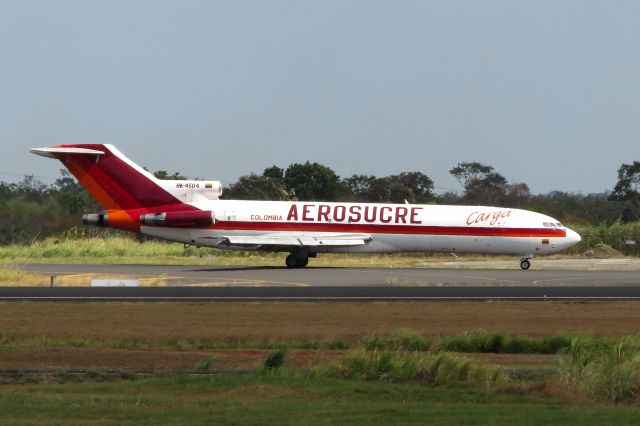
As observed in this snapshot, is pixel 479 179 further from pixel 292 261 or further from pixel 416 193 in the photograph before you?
pixel 292 261

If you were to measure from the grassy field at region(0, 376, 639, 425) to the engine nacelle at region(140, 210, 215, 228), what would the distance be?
34.6 meters

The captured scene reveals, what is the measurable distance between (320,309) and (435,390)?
574 inches

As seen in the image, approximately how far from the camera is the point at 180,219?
5247 cm

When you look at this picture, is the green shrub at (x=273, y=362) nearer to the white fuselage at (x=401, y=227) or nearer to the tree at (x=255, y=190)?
the white fuselage at (x=401, y=227)

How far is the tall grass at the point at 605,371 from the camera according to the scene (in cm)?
1639

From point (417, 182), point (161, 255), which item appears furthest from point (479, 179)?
point (161, 255)

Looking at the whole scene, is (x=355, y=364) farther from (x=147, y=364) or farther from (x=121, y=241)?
(x=121, y=241)

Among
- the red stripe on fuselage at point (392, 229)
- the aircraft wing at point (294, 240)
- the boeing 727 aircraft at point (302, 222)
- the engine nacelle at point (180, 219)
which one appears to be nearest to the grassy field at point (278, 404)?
the aircraft wing at point (294, 240)

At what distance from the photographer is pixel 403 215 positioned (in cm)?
5234

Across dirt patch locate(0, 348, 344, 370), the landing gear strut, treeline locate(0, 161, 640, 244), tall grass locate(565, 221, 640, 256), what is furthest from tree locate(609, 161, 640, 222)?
dirt patch locate(0, 348, 344, 370)

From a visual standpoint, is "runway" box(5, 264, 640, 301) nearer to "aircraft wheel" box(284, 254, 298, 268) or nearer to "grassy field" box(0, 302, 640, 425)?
"aircraft wheel" box(284, 254, 298, 268)

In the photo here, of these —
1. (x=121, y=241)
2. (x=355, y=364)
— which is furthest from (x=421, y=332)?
(x=121, y=241)

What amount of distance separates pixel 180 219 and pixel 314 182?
4677 cm

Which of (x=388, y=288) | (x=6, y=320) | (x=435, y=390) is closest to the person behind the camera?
(x=435, y=390)
